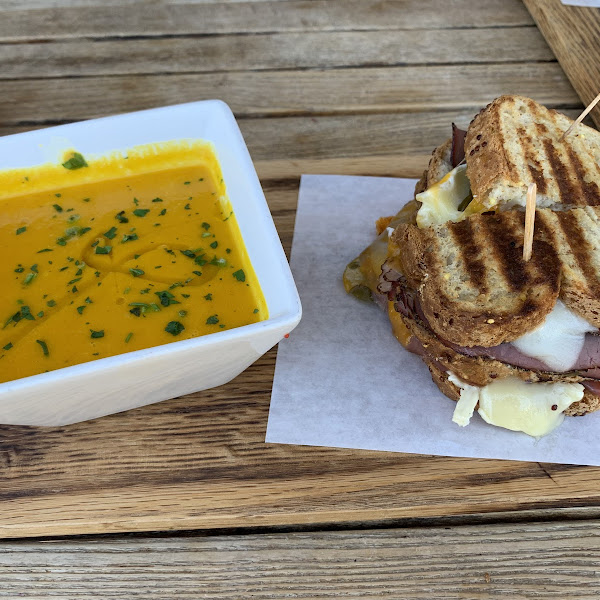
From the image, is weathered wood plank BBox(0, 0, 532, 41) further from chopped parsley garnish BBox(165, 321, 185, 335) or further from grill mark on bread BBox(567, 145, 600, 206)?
chopped parsley garnish BBox(165, 321, 185, 335)

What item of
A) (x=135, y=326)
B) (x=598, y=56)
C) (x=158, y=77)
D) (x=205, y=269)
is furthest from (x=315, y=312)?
(x=598, y=56)

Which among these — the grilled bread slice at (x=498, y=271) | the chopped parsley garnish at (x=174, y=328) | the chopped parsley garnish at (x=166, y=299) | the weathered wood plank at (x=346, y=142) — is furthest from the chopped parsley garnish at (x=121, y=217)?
the grilled bread slice at (x=498, y=271)

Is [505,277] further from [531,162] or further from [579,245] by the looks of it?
[531,162]

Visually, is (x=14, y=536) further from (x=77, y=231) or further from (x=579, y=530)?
(x=579, y=530)

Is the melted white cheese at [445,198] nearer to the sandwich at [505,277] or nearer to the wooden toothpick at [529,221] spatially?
the sandwich at [505,277]

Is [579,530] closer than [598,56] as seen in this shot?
Yes

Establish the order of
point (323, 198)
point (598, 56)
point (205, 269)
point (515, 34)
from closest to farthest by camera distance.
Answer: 1. point (205, 269)
2. point (323, 198)
3. point (598, 56)
4. point (515, 34)

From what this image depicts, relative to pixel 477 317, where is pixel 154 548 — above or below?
below
